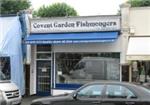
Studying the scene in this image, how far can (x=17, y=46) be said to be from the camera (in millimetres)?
26219

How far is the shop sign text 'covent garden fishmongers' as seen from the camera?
24797 mm

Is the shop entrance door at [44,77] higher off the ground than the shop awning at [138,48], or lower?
lower

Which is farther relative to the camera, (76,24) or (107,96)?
(76,24)

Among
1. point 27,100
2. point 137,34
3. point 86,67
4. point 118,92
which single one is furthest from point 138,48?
point 118,92

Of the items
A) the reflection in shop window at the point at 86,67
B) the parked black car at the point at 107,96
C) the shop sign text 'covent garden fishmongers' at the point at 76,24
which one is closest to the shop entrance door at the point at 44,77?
the reflection in shop window at the point at 86,67

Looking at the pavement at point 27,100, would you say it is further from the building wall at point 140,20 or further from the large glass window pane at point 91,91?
the large glass window pane at point 91,91

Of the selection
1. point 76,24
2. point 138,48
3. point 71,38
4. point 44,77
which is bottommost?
point 44,77

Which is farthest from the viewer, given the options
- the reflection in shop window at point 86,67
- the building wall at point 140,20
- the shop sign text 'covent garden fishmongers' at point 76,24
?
the reflection in shop window at point 86,67

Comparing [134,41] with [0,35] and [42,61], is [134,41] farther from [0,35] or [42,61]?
[0,35]

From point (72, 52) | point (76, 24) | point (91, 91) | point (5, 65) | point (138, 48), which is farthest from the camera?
point (5, 65)

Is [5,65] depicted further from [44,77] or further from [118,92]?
[118,92]

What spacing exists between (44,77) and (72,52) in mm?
2479

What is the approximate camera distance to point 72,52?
25.9 metres

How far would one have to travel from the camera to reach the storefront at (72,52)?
24.8 meters
